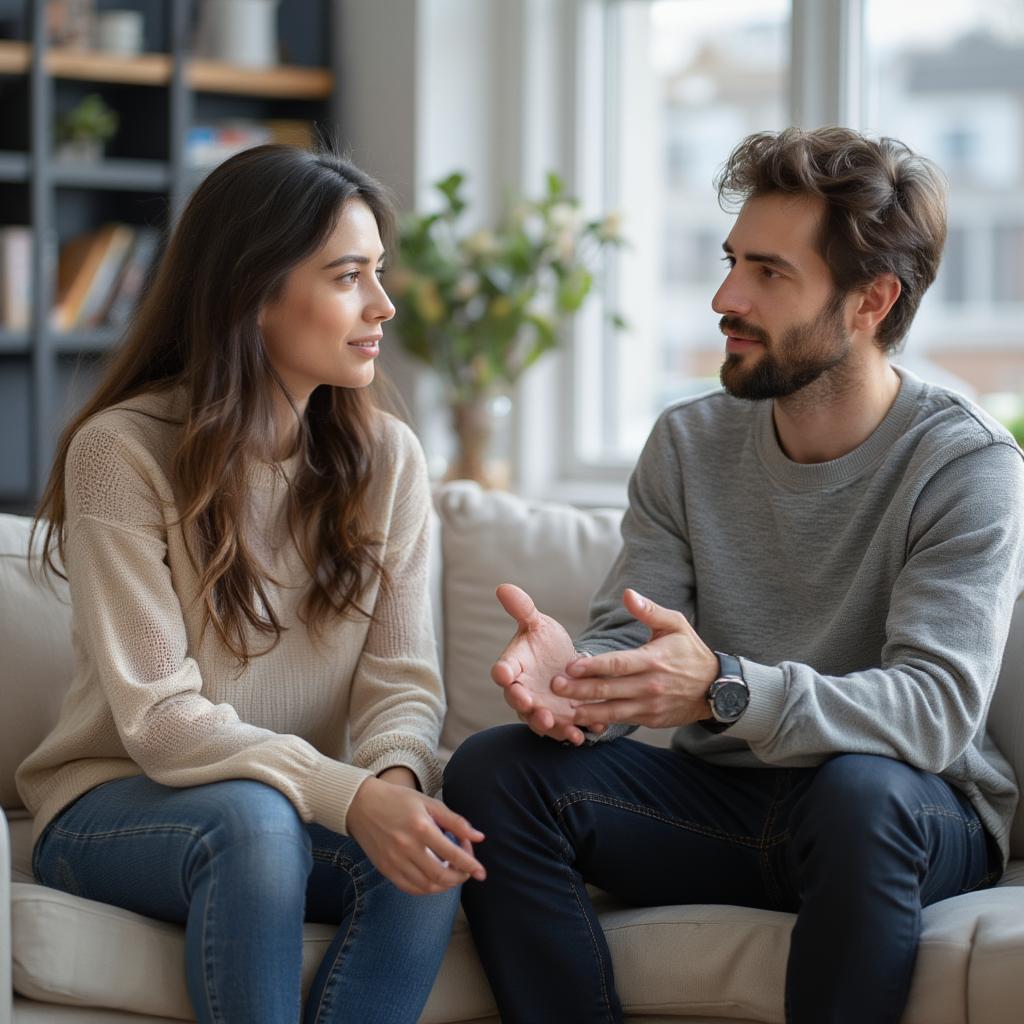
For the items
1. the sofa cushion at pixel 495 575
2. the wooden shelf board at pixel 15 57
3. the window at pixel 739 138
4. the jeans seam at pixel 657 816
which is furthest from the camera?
the wooden shelf board at pixel 15 57

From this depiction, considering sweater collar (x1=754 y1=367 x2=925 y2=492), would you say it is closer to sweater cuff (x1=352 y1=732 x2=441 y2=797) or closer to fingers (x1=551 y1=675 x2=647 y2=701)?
fingers (x1=551 y1=675 x2=647 y2=701)

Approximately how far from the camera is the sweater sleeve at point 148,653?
5.48 feet

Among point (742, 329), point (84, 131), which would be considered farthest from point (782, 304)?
point (84, 131)

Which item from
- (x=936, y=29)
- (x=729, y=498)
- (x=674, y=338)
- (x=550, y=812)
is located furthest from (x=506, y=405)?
(x=550, y=812)

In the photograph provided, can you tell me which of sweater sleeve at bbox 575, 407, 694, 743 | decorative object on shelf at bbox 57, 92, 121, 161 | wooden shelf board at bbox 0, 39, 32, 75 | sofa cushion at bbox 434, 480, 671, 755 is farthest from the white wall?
sweater sleeve at bbox 575, 407, 694, 743

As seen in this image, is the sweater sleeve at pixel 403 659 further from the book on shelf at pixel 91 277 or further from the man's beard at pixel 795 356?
the book on shelf at pixel 91 277

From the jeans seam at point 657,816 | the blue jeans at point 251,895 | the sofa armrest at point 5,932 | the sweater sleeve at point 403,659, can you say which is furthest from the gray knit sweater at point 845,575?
the sofa armrest at point 5,932

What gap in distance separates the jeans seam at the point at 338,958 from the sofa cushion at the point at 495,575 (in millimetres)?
603

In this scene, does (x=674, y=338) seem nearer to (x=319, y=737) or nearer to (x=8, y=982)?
(x=319, y=737)

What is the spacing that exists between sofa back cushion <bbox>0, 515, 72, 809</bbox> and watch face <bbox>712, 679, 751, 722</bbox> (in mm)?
953

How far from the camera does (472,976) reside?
177cm

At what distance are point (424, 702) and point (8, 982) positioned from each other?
0.58 m

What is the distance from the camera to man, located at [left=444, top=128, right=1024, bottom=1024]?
5.43 ft

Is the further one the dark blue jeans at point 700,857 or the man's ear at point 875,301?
the man's ear at point 875,301
